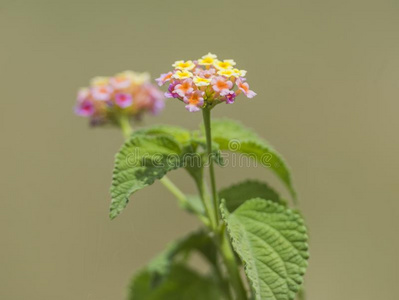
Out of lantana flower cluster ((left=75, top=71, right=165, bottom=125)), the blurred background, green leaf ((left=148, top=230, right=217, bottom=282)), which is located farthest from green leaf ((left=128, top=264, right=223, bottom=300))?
the blurred background

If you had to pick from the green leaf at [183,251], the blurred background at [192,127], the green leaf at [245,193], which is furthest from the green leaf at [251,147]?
the blurred background at [192,127]

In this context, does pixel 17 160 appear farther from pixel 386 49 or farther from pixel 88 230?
pixel 386 49

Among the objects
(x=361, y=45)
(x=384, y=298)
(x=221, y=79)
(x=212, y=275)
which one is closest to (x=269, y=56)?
(x=361, y=45)

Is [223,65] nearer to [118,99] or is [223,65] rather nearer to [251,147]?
[251,147]

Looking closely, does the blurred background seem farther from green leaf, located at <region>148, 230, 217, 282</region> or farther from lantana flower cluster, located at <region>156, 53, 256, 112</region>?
lantana flower cluster, located at <region>156, 53, 256, 112</region>

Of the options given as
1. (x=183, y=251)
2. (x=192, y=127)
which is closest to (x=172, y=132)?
(x=183, y=251)

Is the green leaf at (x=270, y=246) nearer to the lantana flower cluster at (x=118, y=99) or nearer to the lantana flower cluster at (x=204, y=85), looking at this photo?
the lantana flower cluster at (x=204, y=85)
